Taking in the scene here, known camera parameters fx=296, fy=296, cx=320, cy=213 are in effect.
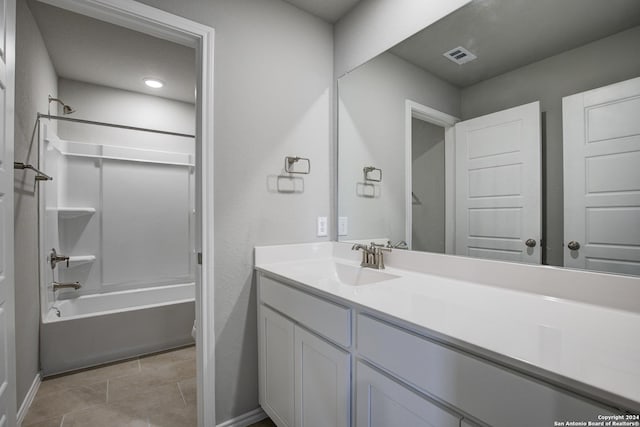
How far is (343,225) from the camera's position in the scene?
1951mm

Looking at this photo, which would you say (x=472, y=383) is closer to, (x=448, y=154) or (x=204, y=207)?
(x=448, y=154)

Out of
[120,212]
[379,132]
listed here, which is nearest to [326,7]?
[379,132]

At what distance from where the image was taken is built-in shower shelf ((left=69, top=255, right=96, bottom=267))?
2.66 m

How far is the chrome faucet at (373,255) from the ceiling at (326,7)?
57.7 inches

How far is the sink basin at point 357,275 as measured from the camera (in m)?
1.48

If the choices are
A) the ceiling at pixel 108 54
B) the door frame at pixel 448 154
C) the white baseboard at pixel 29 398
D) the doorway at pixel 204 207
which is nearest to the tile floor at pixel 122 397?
the white baseboard at pixel 29 398

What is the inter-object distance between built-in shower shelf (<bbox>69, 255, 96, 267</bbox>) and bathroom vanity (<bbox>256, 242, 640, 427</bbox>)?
2.13m

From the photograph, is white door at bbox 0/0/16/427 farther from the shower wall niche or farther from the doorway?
the shower wall niche

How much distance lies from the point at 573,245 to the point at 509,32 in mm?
846

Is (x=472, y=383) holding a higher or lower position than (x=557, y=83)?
lower

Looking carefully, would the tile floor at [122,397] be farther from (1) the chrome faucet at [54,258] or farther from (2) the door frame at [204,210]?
(1) the chrome faucet at [54,258]

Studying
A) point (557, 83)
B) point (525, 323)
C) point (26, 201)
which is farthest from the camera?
point (26, 201)

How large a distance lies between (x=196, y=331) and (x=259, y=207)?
726 millimetres

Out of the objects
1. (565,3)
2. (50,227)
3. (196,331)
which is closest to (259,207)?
(196,331)
